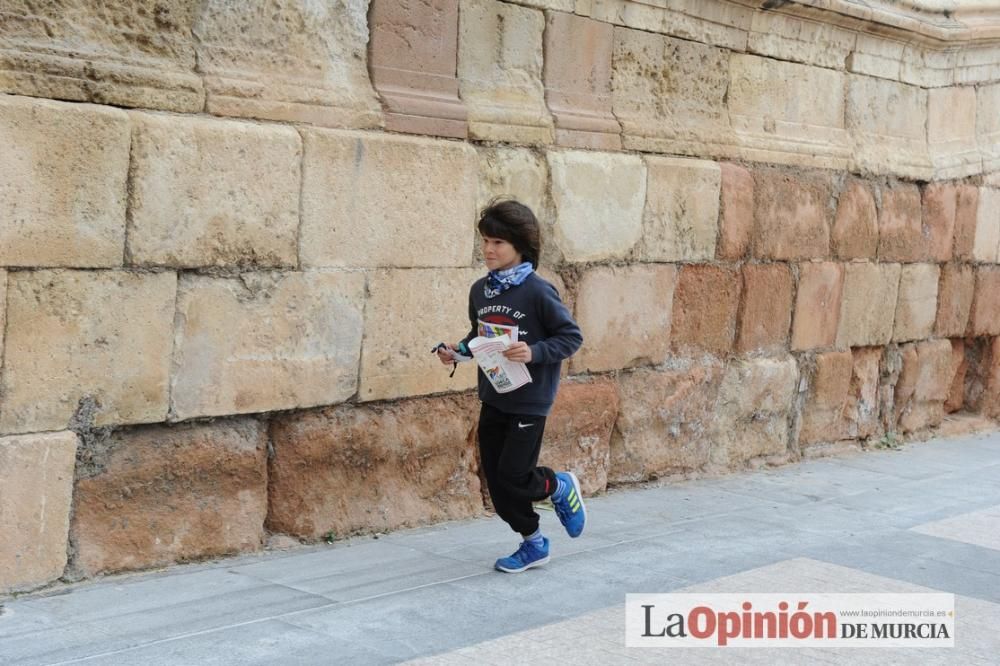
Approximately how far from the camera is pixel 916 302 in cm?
977

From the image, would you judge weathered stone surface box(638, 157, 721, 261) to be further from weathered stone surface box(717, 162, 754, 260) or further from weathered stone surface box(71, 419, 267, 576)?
weathered stone surface box(71, 419, 267, 576)

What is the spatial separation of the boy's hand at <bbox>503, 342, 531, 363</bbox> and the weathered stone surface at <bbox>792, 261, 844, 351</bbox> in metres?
3.95

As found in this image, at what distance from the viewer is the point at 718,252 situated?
25.8ft

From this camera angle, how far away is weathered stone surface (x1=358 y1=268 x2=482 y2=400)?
5.83 metres

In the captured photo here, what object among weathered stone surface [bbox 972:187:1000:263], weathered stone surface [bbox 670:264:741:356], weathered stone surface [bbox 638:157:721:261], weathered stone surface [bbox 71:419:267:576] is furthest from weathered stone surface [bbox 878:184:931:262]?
weathered stone surface [bbox 71:419:267:576]

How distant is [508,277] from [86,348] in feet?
5.36

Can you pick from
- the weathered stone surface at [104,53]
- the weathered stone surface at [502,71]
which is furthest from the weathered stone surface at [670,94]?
the weathered stone surface at [104,53]

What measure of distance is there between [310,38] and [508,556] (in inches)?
92.9

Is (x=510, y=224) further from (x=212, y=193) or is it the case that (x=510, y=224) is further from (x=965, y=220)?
(x=965, y=220)

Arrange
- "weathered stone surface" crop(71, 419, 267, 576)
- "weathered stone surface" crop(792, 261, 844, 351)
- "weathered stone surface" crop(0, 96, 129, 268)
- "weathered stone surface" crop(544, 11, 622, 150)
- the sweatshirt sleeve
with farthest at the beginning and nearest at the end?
"weathered stone surface" crop(792, 261, 844, 351) < "weathered stone surface" crop(544, 11, 622, 150) < the sweatshirt sleeve < "weathered stone surface" crop(71, 419, 267, 576) < "weathered stone surface" crop(0, 96, 129, 268)

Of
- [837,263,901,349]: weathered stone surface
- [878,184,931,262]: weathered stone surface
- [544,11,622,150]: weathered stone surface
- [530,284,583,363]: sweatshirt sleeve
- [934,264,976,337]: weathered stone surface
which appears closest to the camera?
[530,284,583,363]: sweatshirt sleeve

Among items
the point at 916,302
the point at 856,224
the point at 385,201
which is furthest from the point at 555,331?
the point at 916,302

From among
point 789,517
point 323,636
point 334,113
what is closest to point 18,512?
point 323,636

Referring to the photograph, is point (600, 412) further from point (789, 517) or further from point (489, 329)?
point (489, 329)
